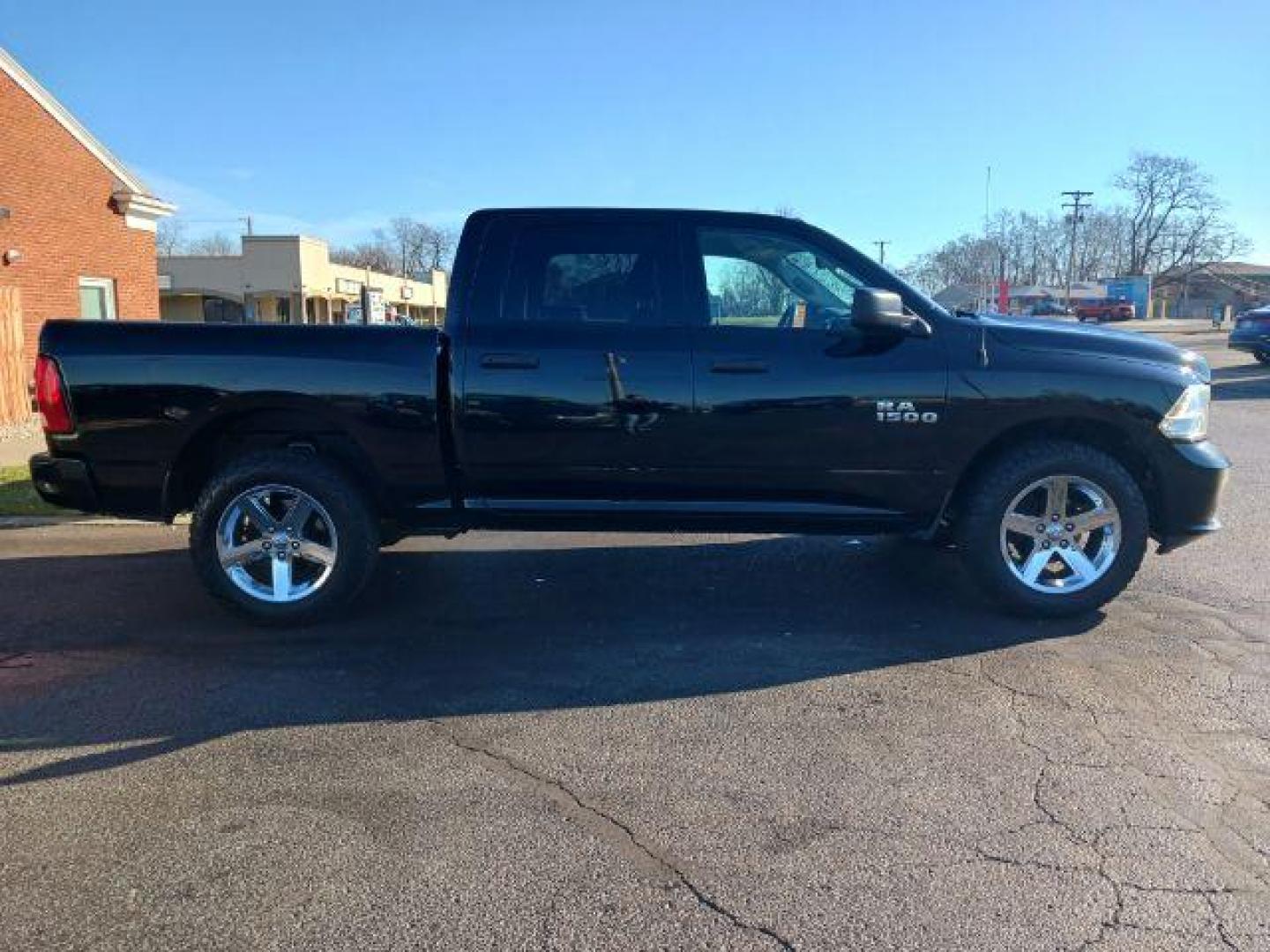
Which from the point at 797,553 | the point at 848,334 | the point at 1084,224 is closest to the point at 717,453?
the point at 848,334

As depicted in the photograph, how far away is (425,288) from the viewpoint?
69125mm

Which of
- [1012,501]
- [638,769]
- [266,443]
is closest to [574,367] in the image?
[266,443]

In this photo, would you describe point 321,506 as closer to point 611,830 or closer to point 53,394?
point 53,394

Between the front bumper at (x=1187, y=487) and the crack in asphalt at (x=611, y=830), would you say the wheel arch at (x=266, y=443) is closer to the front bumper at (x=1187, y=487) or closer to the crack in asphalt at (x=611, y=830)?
the crack in asphalt at (x=611, y=830)

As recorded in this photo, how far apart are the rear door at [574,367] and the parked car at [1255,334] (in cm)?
2484

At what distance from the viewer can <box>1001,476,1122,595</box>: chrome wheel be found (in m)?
Answer: 5.01

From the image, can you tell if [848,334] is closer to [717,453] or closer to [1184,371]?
[717,453]

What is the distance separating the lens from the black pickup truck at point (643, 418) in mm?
4875

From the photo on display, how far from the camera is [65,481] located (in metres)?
5.00

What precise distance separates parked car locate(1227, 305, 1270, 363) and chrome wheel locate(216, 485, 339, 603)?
26227mm

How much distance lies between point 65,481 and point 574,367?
2735 mm

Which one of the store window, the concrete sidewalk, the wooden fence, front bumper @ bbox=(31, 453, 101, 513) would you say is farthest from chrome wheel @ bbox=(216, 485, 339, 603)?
the concrete sidewalk

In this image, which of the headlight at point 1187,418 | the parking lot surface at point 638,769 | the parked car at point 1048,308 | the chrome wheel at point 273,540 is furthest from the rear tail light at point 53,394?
the parked car at point 1048,308

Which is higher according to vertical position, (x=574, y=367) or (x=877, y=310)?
(x=877, y=310)
